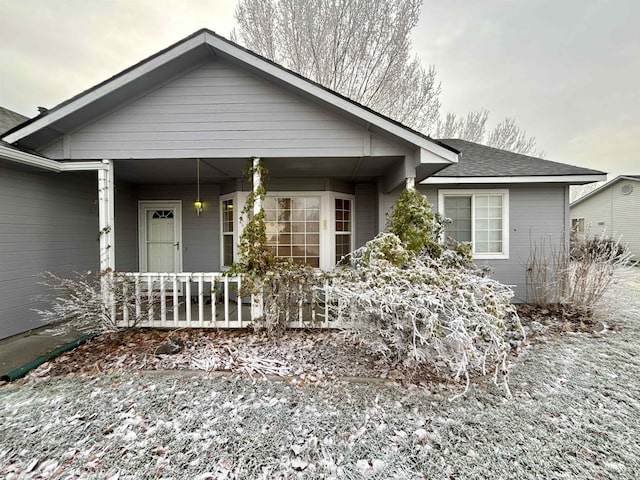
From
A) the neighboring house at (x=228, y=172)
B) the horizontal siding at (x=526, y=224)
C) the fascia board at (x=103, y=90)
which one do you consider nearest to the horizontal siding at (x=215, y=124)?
the neighboring house at (x=228, y=172)

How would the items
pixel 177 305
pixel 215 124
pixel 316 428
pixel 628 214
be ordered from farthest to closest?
pixel 628 214 < pixel 215 124 < pixel 177 305 < pixel 316 428

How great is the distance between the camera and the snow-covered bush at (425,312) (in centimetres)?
271

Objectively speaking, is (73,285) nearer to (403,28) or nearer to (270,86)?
(270,86)

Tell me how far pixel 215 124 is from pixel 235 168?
113 cm

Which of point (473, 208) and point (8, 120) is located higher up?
point (8, 120)

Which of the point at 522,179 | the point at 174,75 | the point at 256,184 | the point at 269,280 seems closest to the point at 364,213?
the point at 256,184

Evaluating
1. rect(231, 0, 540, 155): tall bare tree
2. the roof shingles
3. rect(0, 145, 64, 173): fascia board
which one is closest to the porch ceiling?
rect(0, 145, 64, 173): fascia board

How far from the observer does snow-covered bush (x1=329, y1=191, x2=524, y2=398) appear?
107 inches

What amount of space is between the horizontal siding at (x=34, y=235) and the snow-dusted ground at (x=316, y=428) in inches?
83.5

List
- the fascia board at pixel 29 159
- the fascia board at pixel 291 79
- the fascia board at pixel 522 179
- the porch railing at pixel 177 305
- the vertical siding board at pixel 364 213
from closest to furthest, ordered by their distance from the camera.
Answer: the fascia board at pixel 29 159
the fascia board at pixel 291 79
the porch railing at pixel 177 305
the fascia board at pixel 522 179
the vertical siding board at pixel 364 213

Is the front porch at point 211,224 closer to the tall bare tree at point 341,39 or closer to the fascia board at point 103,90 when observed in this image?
the fascia board at point 103,90

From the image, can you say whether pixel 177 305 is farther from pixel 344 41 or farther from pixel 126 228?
pixel 344 41

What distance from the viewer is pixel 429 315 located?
2.81 metres

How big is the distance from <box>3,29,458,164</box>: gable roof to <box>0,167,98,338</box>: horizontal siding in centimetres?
77
